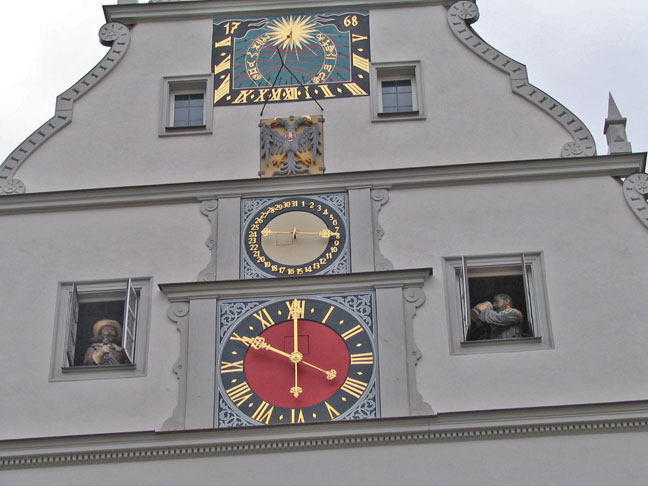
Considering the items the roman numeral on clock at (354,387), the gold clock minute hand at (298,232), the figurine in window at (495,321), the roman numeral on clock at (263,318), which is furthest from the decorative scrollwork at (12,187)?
the figurine in window at (495,321)

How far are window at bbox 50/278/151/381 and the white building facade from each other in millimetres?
26

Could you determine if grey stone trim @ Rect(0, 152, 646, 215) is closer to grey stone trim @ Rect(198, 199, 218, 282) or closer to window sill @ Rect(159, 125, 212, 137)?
grey stone trim @ Rect(198, 199, 218, 282)

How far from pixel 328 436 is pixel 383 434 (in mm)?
457

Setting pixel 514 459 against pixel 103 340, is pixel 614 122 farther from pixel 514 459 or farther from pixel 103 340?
pixel 103 340

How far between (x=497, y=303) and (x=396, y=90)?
267 centimetres

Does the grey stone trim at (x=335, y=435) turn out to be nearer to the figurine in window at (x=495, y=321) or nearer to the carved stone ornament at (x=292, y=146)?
the figurine in window at (x=495, y=321)

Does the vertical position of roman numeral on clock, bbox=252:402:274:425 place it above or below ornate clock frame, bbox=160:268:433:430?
below

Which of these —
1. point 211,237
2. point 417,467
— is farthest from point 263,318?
point 417,467

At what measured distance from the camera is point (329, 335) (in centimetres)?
1355

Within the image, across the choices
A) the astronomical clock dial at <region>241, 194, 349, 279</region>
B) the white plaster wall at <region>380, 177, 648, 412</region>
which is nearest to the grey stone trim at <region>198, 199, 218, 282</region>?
the astronomical clock dial at <region>241, 194, 349, 279</region>

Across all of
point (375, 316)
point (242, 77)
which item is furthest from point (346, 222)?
point (242, 77)

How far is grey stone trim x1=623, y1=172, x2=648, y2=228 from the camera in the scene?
13953 millimetres

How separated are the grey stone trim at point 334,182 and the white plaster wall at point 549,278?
10cm

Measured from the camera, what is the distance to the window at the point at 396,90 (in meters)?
14.9
